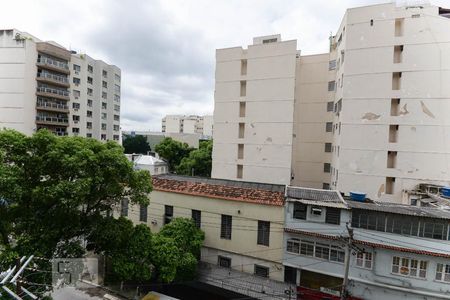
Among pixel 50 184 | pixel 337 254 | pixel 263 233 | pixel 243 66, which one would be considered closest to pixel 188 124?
pixel 243 66

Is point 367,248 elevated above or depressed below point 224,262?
above

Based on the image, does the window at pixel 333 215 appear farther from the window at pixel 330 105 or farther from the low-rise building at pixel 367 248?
the window at pixel 330 105

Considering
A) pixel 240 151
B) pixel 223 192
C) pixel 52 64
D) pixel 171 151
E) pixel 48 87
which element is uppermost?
pixel 52 64

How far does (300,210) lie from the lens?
18.9 m

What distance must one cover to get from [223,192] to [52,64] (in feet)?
122

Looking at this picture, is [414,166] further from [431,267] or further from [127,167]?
[127,167]

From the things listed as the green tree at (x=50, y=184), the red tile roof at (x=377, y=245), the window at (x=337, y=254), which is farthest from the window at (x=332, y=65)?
the green tree at (x=50, y=184)

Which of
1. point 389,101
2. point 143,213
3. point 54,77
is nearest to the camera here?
point 143,213

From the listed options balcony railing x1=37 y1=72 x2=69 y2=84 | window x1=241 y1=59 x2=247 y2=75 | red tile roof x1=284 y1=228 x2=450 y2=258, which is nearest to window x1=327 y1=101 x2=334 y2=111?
window x1=241 y1=59 x2=247 y2=75

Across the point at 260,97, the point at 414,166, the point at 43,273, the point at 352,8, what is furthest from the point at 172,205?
the point at 352,8

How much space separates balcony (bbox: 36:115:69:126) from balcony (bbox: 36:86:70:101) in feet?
10.9

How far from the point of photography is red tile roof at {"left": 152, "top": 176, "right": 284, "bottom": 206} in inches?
781

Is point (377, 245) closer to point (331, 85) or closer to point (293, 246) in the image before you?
point (293, 246)

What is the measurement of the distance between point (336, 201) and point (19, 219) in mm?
18635
